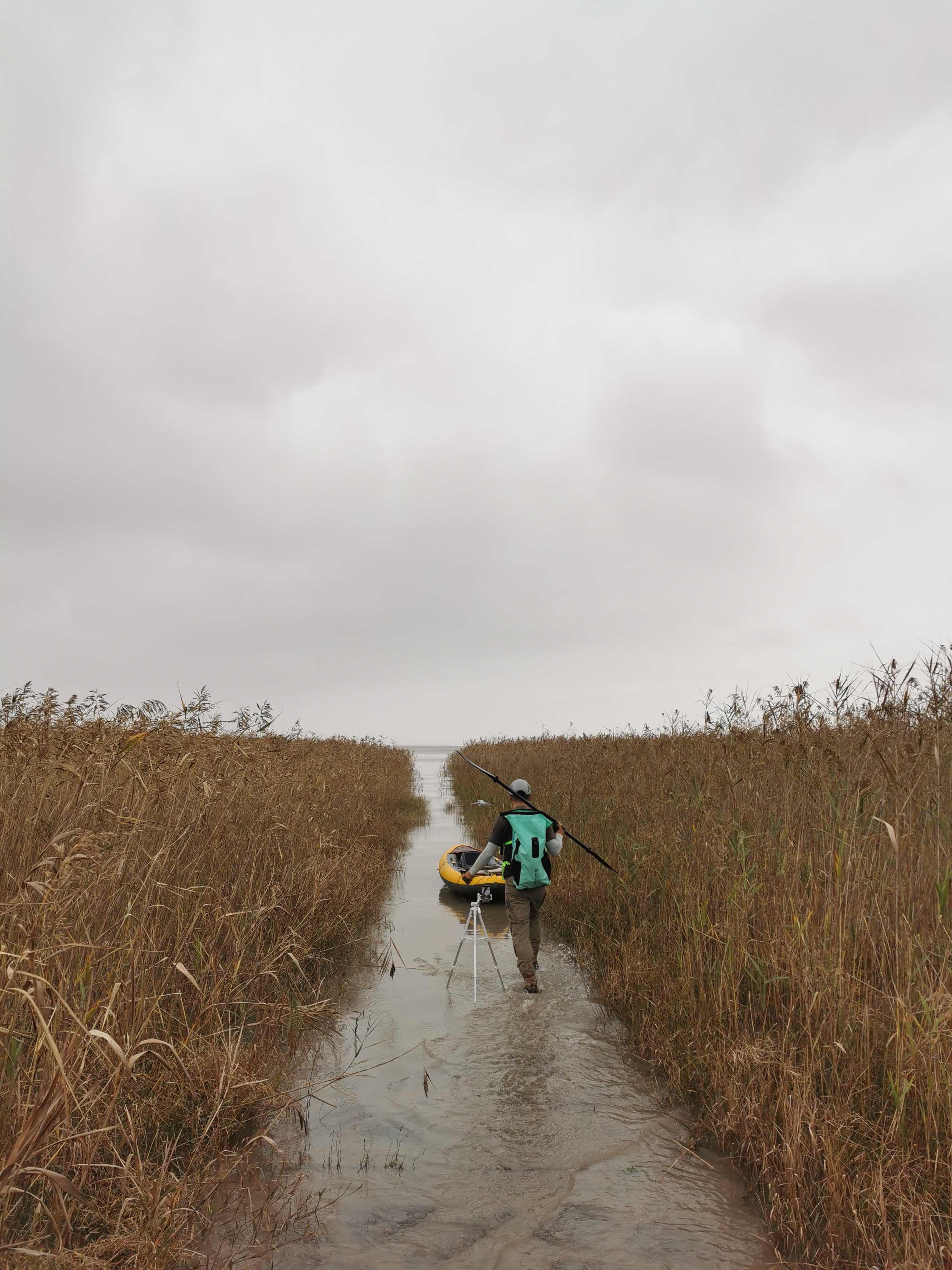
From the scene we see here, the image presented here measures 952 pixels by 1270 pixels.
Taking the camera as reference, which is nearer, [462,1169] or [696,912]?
[462,1169]

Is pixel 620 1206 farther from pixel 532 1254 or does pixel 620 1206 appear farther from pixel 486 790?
pixel 486 790

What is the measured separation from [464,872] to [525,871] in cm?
368

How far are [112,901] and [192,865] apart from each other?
3.45ft

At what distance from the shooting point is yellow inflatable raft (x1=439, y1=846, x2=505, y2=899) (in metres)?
10.6

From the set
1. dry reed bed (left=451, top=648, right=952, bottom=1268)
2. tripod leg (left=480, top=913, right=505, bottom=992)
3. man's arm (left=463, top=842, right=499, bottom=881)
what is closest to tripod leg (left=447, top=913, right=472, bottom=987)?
tripod leg (left=480, top=913, right=505, bottom=992)

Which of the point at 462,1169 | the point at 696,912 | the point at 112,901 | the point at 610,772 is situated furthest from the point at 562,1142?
the point at 610,772

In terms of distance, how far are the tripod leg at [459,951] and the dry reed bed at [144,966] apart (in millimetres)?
1103

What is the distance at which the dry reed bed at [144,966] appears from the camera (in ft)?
9.61

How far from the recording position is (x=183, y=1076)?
4020mm

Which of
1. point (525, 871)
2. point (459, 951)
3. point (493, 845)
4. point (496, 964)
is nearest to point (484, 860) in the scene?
point (493, 845)

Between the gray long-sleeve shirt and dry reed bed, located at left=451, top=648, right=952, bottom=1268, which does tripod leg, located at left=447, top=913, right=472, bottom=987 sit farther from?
dry reed bed, located at left=451, top=648, right=952, bottom=1268

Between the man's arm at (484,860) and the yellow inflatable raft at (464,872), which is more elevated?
the man's arm at (484,860)

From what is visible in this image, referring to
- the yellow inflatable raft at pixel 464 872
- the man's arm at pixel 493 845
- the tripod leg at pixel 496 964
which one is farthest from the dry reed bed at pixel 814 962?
the yellow inflatable raft at pixel 464 872

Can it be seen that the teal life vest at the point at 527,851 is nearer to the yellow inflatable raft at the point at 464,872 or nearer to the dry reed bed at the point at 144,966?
the dry reed bed at the point at 144,966
